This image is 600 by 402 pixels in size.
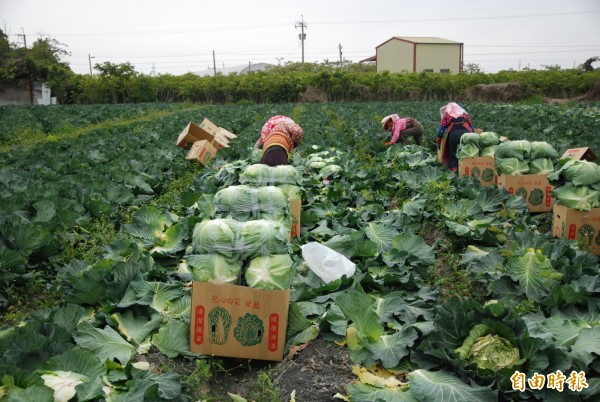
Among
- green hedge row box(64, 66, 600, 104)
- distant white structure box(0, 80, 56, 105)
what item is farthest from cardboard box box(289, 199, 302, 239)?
distant white structure box(0, 80, 56, 105)

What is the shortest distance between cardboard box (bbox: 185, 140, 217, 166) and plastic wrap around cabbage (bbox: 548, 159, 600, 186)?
6.96 meters

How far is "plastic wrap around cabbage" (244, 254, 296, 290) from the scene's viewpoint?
293 cm

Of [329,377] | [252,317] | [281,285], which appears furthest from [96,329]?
[329,377]

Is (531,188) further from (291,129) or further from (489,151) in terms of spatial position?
(291,129)

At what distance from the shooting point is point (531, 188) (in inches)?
239

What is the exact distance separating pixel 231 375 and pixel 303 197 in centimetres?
347

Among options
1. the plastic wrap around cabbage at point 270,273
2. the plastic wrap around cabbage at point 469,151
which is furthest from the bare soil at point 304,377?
the plastic wrap around cabbage at point 469,151

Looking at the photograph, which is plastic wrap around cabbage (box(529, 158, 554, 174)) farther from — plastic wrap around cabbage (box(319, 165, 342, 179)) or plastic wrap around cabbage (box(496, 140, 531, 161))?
plastic wrap around cabbage (box(319, 165, 342, 179))

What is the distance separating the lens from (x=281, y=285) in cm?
295

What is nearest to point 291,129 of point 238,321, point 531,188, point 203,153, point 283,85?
point 531,188

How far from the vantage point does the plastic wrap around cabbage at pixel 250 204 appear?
380cm

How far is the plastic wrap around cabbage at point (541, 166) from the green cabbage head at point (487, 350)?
Answer: 4.22 meters

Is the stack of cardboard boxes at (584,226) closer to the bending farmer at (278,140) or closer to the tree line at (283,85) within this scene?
the bending farmer at (278,140)

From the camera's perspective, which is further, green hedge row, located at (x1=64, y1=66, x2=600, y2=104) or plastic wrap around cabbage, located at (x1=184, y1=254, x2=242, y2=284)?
green hedge row, located at (x1=64, y1=66, x2=600, y2=104)
